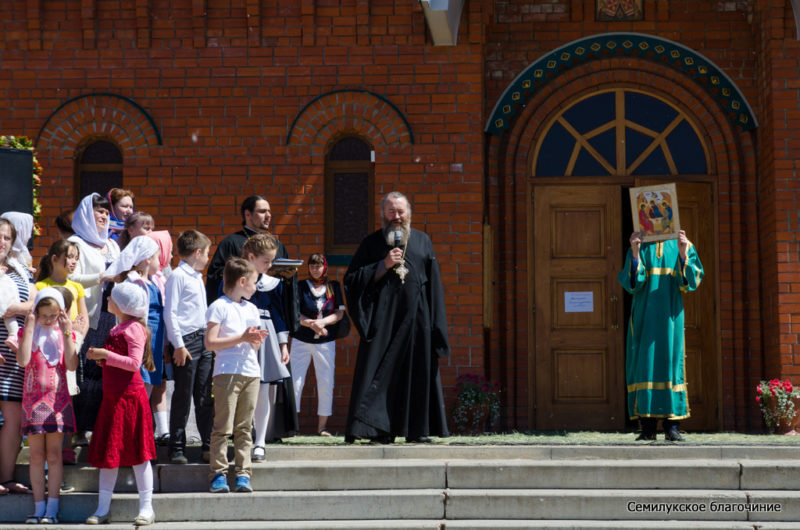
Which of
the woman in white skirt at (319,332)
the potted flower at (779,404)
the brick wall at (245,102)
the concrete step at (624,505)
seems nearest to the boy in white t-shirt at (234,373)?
the concrete step at (624,505)

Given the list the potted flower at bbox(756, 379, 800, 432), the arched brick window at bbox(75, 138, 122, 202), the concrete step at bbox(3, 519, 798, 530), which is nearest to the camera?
the concrete step at bbox(3, 519, 798, 530)

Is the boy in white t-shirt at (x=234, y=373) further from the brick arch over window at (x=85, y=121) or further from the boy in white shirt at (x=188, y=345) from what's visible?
the brick arch over window at (x=85, y=121)

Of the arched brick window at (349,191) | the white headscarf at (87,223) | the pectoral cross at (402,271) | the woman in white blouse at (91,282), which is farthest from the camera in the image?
the arched brick window at (349,191)

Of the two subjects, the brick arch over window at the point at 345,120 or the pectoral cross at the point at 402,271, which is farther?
the brick arch over window at the point at 345,120

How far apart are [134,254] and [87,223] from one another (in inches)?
39.2

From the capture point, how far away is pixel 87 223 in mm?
8648

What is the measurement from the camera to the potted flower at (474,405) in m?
11.0

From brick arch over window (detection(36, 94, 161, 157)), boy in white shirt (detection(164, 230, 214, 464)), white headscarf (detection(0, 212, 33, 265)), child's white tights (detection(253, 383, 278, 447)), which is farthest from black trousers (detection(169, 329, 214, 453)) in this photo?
brick arch over window (detection(36, 94, 161, 157))

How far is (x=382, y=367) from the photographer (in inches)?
353

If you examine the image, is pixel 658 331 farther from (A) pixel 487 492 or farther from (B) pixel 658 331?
(A) pixel 487 492

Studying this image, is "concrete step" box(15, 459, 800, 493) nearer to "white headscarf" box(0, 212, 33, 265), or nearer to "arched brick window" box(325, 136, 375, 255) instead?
"white headscarf" box(0, 212, 33, 265)

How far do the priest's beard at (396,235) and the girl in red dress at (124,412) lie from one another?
6.86 feet

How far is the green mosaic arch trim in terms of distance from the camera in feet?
38.8

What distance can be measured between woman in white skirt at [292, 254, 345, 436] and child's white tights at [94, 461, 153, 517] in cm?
275
